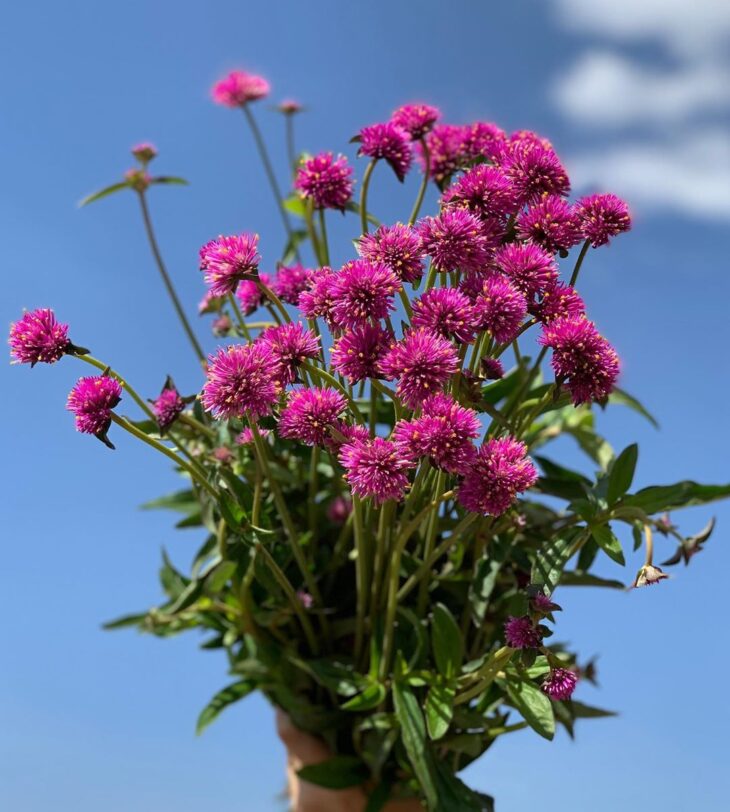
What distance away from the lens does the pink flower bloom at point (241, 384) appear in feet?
2.87

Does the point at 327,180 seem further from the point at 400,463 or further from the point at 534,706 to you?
the point at 534,706

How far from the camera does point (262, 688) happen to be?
139 centimetres

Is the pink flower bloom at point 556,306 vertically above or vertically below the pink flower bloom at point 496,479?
above

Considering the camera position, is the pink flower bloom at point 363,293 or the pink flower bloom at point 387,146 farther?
the pink flower bloom at point 387,146

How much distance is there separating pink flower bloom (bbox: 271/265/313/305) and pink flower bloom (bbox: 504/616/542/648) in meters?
0.48

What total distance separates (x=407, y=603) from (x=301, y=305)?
1.77ft

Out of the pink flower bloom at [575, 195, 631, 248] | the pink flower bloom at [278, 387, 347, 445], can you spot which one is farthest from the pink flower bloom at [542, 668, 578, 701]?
the pink flower bloom at [575, 195, 631, 248]

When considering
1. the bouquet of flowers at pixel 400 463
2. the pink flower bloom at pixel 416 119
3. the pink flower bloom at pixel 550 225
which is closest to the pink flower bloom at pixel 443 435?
the bouquet of flowers at pixel 400 463

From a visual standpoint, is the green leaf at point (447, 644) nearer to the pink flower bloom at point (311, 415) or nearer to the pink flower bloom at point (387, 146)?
the pink flower bloom at point (311, 415)

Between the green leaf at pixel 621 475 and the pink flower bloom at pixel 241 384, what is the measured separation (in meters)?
0.44

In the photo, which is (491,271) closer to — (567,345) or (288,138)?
(567,345)

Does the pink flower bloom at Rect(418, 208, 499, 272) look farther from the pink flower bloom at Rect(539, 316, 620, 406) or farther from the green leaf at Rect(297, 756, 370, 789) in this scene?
the green leaf at Rect(297, 756, 370, 789)

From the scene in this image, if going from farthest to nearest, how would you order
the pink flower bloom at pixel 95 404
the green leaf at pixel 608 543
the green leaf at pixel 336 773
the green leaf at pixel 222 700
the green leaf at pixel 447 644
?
the green leaf at pixel 222 700 < the green leaf at pixel 336 773 < the green leaf at pixel 447 644 < the green leaf at pixel 608 543 < the pink flower bloom at pixel 95 404

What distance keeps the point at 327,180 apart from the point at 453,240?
0.93 feet
